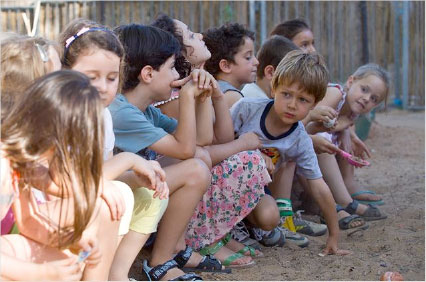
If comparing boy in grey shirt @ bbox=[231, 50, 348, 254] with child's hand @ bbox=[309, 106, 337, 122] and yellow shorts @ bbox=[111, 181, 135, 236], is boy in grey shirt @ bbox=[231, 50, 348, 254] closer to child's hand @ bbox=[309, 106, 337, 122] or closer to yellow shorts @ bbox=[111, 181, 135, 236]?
child's hand @ bbox=[309, 106, 337, 122]

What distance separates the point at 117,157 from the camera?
2.78 metres

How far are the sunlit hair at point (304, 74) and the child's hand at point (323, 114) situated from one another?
454mm

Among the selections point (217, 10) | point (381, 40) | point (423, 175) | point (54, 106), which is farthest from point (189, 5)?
point (54, 106)

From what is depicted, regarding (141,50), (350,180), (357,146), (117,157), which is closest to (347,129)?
(357,146)

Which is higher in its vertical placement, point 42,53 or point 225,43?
point 42,53

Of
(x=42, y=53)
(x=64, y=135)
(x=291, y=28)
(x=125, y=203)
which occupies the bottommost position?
(x=125, y=203)

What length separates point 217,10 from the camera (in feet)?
36.1

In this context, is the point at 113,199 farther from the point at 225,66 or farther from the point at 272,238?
the point at 225,66

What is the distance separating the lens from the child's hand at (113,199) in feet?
8.37

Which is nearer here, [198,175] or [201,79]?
[198,175]

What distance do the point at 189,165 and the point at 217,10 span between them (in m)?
8.01

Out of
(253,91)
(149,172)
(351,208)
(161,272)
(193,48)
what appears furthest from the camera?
(351,208)

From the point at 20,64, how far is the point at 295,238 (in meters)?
2.09

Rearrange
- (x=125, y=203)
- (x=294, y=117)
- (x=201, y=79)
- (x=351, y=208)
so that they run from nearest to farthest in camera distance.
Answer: (x=125, y=203)
(x=201, y=79)
(x=294, y=117)
(x=351, y=208)
